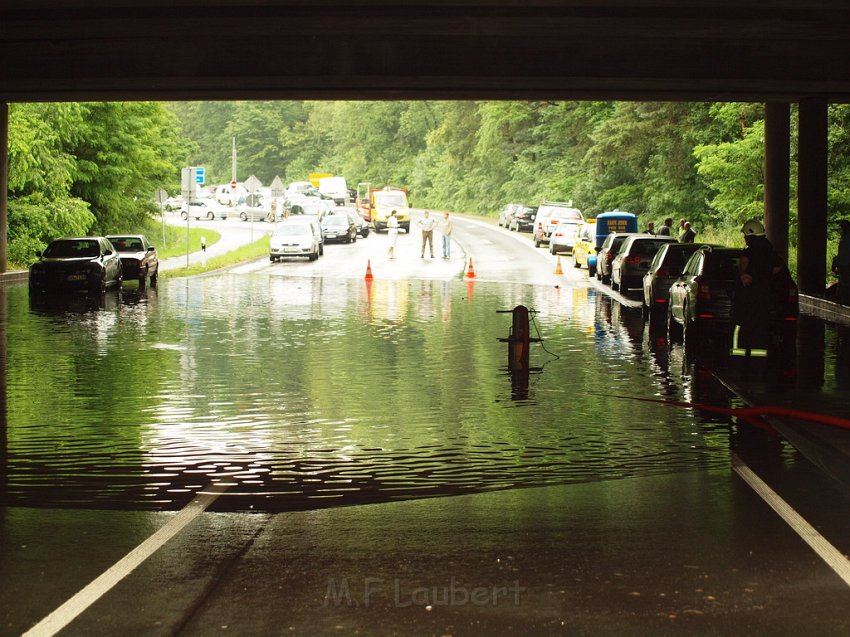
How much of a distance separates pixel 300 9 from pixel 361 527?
57.7 feet

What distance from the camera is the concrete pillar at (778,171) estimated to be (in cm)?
3747

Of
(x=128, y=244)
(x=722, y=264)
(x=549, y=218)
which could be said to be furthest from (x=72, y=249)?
(x=549, y=218)

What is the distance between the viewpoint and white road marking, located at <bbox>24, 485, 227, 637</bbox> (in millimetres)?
6395

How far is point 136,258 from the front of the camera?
36844 mm

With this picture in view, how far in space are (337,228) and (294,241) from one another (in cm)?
1481

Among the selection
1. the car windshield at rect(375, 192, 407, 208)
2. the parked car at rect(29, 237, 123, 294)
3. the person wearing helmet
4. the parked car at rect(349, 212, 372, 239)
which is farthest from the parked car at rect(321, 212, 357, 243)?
the person wearing helmet

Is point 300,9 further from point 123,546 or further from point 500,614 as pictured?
point 500,614

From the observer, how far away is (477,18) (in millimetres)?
25500

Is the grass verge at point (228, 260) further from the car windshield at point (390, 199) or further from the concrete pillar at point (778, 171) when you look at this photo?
the concrete pillar at point (778, 171)

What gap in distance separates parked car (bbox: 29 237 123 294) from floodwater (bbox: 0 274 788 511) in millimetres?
6852

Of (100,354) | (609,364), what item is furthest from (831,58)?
(100,354)

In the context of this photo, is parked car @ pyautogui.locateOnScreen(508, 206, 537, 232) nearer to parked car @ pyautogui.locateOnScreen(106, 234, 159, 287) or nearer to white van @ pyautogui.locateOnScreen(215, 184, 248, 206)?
white van @ pyautogui.locateOnScreen(215, 184, 248, 206)

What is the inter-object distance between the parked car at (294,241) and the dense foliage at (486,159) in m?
5.91

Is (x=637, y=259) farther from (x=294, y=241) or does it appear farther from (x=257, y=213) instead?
(x=257, y=213)
